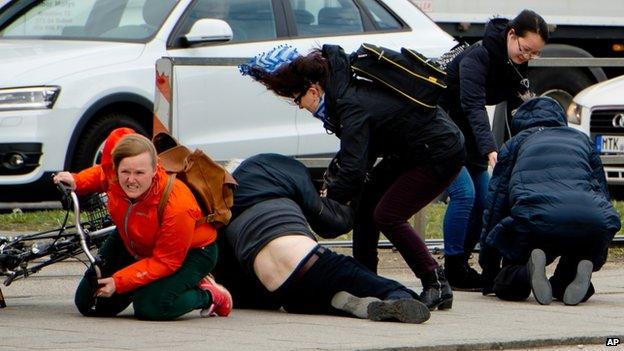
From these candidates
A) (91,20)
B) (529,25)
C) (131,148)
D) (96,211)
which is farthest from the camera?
(91,20)

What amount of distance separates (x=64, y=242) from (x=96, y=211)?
0.91 feet

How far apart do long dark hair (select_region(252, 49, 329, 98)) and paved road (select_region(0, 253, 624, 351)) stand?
3.46ft

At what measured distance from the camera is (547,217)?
28.7 ft

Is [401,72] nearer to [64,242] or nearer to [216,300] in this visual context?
[216,300]

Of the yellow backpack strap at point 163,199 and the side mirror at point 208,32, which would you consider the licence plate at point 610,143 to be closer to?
the side mirror at point 208,32

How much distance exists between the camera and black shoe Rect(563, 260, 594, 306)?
869 cm

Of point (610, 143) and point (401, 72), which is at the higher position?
point (401, 72)

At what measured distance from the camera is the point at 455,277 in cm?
950

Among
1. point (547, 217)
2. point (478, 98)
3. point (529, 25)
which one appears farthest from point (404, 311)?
point (529, 25)

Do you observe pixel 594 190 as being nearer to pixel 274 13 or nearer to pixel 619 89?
pixel 274 13

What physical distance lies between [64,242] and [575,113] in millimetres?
7407

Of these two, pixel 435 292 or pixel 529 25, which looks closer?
pixel 435 292

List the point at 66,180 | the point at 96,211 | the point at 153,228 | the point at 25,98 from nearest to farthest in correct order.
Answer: the point at 153,228
the point at 66,180
the point at 96,211
the point at 25,98

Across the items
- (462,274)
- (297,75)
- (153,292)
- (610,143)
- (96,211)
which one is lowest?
(610,143)
